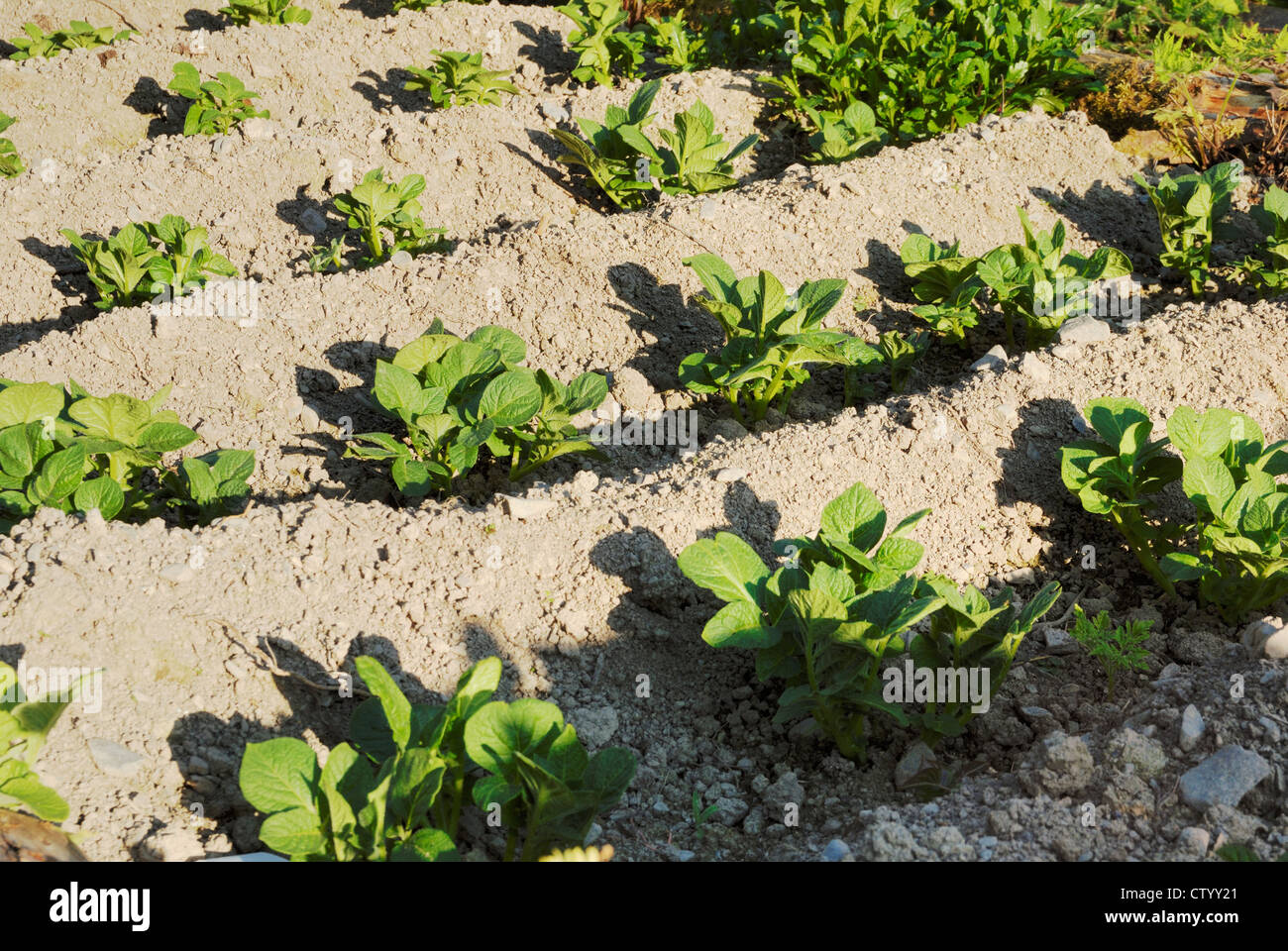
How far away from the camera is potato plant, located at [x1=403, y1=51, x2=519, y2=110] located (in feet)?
20.5

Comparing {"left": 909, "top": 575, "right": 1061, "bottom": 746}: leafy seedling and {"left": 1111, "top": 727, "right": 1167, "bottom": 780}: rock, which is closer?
{"left": 1111, "top": 727, "right": 1167, "bottom": 780}: rock

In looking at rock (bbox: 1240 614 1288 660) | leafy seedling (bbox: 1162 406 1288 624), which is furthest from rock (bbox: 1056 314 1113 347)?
rock (bbox: 1240 614 1288 660)

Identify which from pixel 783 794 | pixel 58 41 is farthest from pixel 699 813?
pixel 58 41

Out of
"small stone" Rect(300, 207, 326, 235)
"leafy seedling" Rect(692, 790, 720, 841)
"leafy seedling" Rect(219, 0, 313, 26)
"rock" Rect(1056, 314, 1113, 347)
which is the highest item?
"leafy seedling" Rect(219, 0, 313, 26)

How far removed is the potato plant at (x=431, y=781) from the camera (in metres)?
2.29

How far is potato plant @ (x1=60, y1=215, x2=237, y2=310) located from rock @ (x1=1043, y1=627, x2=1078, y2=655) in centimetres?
390

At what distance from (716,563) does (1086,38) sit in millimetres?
5121

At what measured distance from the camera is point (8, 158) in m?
5.81

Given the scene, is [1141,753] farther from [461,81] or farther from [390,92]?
[390,92]

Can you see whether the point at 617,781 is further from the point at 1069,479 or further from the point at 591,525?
the point at 1069,479

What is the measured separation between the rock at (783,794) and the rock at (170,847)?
4.78 feet

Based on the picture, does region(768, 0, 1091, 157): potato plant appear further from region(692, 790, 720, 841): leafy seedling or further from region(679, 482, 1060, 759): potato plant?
region(692, 790, 720, 841): leafy seedling

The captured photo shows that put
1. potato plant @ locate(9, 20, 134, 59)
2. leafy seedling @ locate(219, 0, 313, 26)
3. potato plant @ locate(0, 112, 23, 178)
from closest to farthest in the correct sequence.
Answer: potato plant @ locate(0, 112, 23, 178) → potato plant @ locate(9, 20, 134, 59) → leafy seedling @ locate(219, 0, 313, 26)

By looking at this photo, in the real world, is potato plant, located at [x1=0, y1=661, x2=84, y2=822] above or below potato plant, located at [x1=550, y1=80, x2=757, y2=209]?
below
